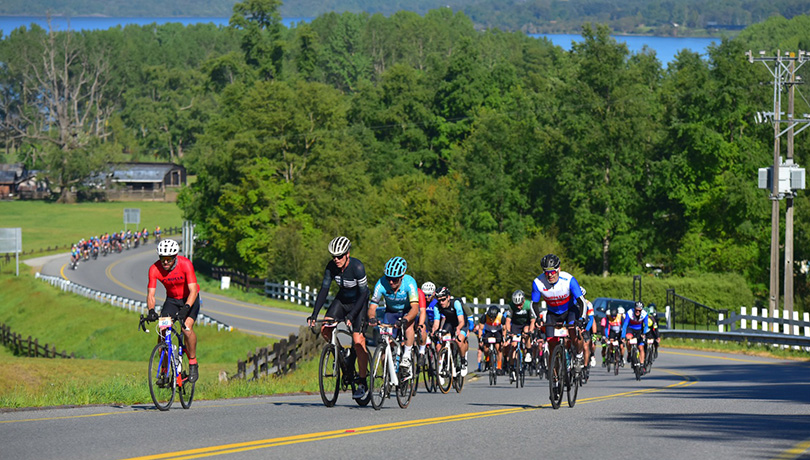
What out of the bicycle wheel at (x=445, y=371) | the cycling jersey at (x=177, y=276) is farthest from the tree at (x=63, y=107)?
the cycling jersey at (x=177, y=276)

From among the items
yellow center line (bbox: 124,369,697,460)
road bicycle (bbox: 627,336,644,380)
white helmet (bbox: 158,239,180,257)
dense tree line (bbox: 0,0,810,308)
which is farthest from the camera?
dense tree line (bbox: 0,0,810,308)

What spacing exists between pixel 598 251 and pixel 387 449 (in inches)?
2161

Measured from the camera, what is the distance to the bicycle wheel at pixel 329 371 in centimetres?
1363

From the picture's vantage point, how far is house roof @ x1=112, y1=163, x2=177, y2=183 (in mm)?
148875

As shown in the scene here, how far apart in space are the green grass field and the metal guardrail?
76.9m

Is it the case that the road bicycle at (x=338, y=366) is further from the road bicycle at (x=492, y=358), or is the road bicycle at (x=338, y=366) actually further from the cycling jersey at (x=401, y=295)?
the road bicycle at (x=492, y=358)

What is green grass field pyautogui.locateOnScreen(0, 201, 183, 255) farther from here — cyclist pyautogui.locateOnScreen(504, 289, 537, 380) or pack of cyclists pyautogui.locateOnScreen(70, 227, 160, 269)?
cyclist pyautogui.locateOnScreen(504, 289, 537, 380)

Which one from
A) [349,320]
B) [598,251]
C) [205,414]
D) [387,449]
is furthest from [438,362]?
[598,251]

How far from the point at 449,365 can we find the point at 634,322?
791 centimetres

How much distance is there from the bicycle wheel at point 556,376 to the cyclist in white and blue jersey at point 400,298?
1.73 meters

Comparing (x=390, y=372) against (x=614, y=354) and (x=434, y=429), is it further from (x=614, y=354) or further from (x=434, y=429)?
(x=614, y=354)

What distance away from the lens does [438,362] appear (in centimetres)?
1769

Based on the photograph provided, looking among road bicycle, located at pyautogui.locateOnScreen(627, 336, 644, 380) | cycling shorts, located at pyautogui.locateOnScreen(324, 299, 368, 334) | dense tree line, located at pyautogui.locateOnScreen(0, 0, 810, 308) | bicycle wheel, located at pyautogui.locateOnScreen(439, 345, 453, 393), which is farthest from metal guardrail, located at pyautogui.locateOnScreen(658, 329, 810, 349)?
cycling shorts, located at pyautogui.locateOnScreen(324, 299, 368, 334)

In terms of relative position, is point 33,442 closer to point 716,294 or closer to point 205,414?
point 205,414
